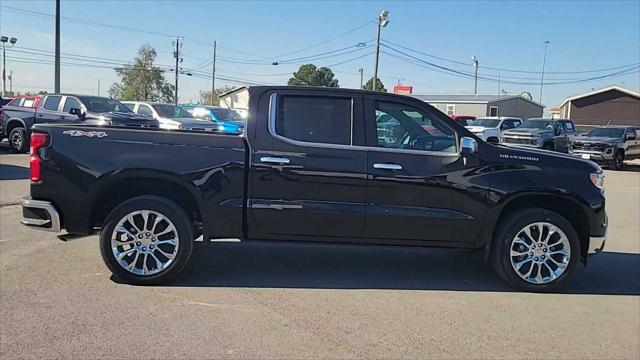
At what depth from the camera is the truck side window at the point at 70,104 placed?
53.3 ft

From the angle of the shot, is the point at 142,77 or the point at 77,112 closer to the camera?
the point at 77,112

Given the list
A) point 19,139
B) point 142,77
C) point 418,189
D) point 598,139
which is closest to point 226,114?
point 19,139

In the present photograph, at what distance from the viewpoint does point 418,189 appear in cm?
521

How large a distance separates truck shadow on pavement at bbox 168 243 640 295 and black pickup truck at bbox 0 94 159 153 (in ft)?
31.0

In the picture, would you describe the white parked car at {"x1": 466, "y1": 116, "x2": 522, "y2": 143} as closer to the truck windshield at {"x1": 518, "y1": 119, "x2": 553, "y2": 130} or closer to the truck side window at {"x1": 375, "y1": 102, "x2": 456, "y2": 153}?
the truck windshield at {"x1": 518, "y1": 119, "x2": 553, "y2": 130}

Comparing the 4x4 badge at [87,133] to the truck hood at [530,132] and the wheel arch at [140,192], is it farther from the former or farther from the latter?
the truck hood at [530,132]

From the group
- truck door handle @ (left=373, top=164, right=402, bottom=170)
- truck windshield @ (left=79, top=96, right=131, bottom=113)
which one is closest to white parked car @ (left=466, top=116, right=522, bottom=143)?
truck windshield @ (left=79, top=96, right=131, bottom=113)

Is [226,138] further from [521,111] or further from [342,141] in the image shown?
[521,111]

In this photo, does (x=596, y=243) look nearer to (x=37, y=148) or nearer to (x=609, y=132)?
(x=37, y=148)

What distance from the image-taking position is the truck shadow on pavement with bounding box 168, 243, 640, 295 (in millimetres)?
5434

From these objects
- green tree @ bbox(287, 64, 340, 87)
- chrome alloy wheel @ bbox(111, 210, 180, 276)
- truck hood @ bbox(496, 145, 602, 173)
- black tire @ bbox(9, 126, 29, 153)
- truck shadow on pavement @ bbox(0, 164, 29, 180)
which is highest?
green tree @ bbox(287, 64, 340, 87)

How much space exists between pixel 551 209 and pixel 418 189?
1.49 metres

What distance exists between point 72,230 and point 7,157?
1330 centimetres

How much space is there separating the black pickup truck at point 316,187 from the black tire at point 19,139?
14.3 m
